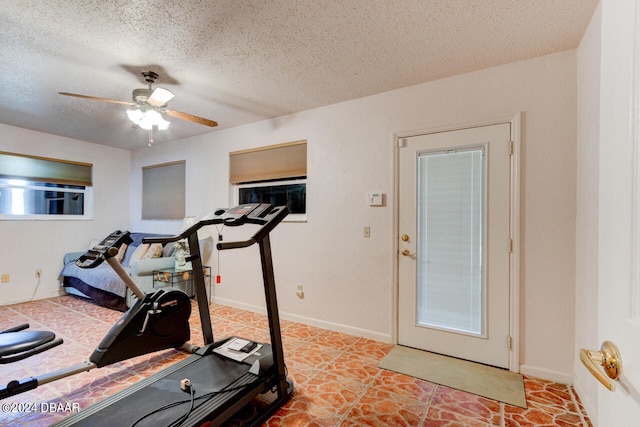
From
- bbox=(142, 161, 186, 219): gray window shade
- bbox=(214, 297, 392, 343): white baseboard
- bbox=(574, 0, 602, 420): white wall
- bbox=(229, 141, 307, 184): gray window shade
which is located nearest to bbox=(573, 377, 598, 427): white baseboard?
bbox=(574, 0, 602, 420): white wall

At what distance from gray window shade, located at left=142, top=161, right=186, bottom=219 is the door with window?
344 cm

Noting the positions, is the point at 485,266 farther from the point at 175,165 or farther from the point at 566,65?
the point at 175,165

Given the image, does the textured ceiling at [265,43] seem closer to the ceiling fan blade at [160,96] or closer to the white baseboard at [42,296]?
the ceiling fan blade at [160,96]

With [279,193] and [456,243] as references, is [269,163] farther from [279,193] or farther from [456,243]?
[456,243]

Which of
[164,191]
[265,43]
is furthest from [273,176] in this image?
[164,191]

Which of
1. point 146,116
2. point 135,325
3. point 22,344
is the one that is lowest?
point 135,325

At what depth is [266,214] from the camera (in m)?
2.03

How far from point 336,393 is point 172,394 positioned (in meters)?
1.04

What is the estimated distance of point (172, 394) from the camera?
5.85 ft

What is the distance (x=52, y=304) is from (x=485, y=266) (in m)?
5.27

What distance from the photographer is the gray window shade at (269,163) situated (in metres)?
3.51

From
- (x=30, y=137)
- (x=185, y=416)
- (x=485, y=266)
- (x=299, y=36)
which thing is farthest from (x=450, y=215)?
(x=30, y=137)

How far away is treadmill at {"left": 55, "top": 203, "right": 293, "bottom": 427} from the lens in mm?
1590

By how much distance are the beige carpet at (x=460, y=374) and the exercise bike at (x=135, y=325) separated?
66.2 inches
